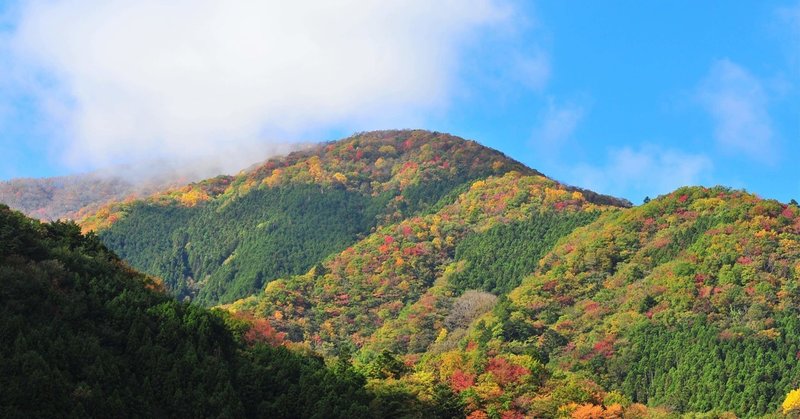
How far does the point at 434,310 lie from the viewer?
13325 cm

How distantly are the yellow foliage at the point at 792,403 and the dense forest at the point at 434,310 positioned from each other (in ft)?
0.89

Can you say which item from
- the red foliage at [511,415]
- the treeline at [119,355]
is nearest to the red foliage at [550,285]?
the red foliage at [511,415]

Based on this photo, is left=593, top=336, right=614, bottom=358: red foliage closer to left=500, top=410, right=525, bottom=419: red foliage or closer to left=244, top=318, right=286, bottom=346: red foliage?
left=500, top=410, right=525, bottom=419: red foliage

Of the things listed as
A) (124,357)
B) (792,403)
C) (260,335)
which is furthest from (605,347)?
(124,357)

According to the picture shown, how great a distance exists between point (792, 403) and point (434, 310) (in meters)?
55.5

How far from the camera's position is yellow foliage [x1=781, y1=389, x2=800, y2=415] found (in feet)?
281

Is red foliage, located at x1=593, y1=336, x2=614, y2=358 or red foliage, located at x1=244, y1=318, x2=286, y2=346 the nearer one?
red foliage, located at x1=244, y1=318, x2=286, y2=346

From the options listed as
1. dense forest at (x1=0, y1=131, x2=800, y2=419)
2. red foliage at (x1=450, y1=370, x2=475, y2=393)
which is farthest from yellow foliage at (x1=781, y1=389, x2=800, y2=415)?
red foliage at (x1=450, y1=370, x2=475, y2=393)

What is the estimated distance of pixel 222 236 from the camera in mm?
195000

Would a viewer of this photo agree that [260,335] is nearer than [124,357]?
No

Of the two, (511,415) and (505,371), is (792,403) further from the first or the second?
(511,415)

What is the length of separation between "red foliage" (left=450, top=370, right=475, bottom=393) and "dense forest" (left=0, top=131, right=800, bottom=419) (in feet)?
0.84

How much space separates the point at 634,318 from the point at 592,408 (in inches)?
1518

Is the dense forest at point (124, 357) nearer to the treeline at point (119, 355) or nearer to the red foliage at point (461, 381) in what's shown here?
the treeline at point (119, 355)
